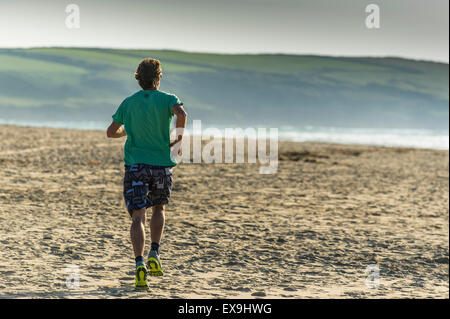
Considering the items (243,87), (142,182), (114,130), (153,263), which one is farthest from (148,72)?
(243,87)

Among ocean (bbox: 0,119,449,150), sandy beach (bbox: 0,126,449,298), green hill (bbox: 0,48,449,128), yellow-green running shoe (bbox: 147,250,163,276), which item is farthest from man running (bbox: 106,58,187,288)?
green hill (bbox: 0,48,449,128)

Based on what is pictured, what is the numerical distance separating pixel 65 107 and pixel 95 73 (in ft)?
58.7

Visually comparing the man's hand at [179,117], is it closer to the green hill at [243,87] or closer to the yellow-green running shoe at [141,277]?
the yellow-green running shoe at [141,277]

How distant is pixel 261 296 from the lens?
4684mm

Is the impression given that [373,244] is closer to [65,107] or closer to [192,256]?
[192,256]

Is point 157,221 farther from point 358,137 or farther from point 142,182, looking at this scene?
point 358,137

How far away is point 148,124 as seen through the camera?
4.21m

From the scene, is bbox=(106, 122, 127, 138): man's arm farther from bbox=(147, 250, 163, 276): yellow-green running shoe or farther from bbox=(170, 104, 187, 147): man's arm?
bbox=(147, 250, 163, 276): yellow-green running shoe

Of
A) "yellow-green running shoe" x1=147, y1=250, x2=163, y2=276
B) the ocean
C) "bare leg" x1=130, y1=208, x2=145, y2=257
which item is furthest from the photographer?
the ocean

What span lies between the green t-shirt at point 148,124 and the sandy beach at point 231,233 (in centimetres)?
104

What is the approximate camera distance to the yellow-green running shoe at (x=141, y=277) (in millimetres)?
4312

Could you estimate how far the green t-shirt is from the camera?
4199mm

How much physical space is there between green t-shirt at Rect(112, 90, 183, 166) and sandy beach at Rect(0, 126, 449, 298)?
1.04 m

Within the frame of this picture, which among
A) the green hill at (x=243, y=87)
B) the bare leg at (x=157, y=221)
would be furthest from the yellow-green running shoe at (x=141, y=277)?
the green hill at (x=243, y=87)
